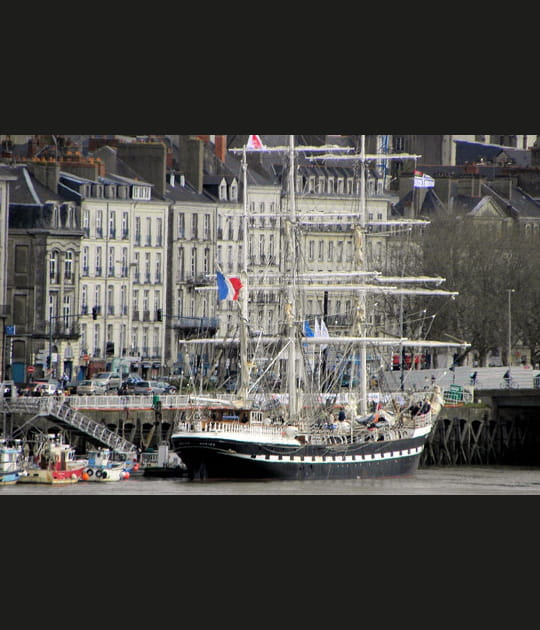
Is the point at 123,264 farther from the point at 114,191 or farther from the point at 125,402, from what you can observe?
the point at 125,402

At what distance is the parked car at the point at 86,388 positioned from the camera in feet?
245

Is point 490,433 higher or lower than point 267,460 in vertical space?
higher

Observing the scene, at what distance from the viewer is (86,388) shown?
75875 mm

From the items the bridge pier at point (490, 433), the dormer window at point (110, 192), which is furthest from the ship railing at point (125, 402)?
the dormer window at point (110, 192)

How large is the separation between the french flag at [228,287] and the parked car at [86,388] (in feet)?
18.7

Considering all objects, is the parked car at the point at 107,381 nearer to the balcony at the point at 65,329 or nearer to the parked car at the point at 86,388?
the parked car at the point at 86,388

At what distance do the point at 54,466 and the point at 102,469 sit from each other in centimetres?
139

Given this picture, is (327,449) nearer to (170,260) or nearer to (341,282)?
(341,282)

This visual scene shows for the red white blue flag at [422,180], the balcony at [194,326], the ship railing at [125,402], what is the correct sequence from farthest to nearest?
the balcony at [194,326] < the red white blue flag at [422,180] < the ship railing at [125,402]

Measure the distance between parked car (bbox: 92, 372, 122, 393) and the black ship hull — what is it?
444 inches

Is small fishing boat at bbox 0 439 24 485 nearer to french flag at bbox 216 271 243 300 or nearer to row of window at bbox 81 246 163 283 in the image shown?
french flag at bbox 216 271 243 300

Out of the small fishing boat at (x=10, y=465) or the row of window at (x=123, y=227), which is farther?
the row of window at (x=123, y=227)

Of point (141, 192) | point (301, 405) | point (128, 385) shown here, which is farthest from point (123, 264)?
point (301, 405)

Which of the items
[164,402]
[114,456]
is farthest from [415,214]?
[114,456]
